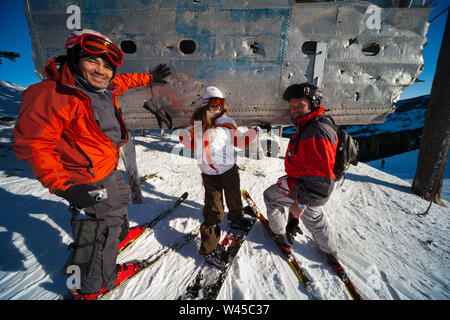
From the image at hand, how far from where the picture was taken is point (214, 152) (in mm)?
2268

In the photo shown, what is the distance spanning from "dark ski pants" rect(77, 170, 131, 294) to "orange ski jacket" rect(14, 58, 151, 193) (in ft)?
0.71

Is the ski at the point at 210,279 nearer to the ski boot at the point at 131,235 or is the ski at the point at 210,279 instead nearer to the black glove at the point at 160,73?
the ski boot at the point at 131,235

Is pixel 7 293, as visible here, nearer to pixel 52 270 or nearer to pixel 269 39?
pixel 52 270

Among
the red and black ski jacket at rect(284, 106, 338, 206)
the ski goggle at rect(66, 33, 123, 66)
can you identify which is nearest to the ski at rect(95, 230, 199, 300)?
the red and black ski jacket at rect(284, 106, 338, 206)

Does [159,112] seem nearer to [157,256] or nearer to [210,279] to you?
[157,256]

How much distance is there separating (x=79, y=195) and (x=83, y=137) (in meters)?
0.63

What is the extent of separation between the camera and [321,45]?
2.86 metres

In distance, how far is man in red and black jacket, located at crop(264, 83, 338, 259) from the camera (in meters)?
1.77

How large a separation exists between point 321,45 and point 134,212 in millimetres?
5112

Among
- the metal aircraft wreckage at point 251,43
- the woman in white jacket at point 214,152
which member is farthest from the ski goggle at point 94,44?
the metal aircraft wreckage at point 251,43

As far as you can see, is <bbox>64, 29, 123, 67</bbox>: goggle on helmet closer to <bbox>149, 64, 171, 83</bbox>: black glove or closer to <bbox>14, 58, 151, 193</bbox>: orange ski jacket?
<bbox>14, 58, 151, 193</bbox>: orange ski jacket

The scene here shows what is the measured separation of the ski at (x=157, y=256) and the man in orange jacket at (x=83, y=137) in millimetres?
68

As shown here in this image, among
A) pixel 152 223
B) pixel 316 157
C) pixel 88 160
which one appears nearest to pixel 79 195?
pixel 88 160

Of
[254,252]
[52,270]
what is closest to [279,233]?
[254,252]
